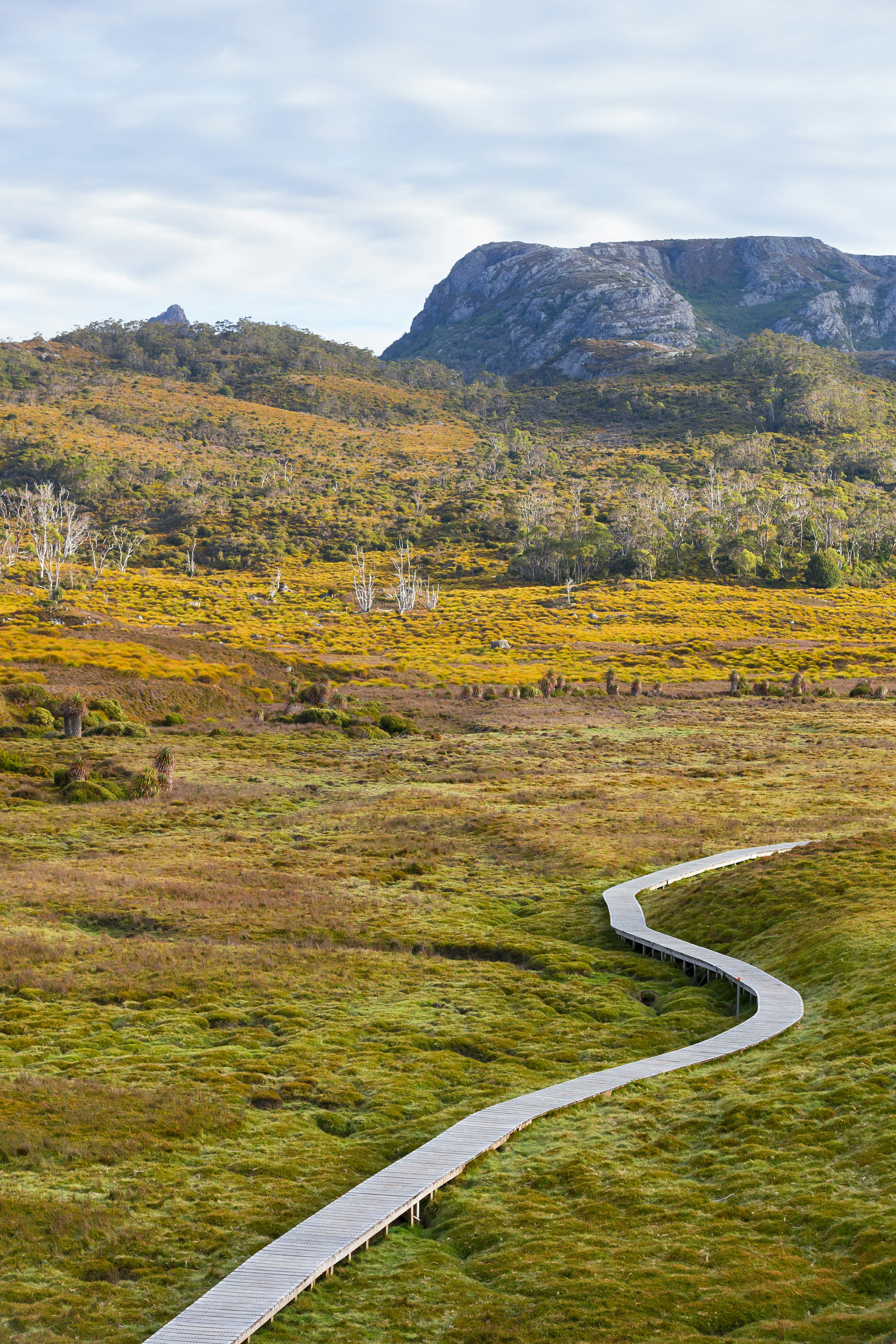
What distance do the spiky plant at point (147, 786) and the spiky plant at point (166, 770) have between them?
0.19m

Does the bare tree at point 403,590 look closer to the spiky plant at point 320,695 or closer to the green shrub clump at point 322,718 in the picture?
the spiky plant at point 320,695

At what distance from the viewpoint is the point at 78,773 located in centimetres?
6231

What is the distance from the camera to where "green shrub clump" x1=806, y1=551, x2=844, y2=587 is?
189 meters

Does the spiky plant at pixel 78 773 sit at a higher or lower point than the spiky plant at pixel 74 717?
lower

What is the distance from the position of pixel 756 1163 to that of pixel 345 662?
104207 mm

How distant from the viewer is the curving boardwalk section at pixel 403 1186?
15312 mm

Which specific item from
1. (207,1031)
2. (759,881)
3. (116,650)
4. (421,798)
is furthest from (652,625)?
(207,1031)

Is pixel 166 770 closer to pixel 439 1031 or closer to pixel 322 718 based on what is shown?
pixel 322 718

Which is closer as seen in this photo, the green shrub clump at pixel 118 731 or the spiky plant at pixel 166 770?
the spiky plant at pixel 166 770

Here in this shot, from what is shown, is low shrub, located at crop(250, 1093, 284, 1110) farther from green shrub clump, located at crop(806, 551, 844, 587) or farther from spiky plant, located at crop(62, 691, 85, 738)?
green shrub clump, located at crop(806, 551, 844, 587)

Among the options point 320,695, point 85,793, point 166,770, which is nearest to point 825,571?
point 320,695

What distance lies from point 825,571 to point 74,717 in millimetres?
149922

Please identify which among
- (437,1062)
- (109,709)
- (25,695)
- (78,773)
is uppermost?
(25,695)

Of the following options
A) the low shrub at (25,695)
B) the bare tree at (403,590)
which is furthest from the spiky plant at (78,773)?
the bare tree at (403,590)
